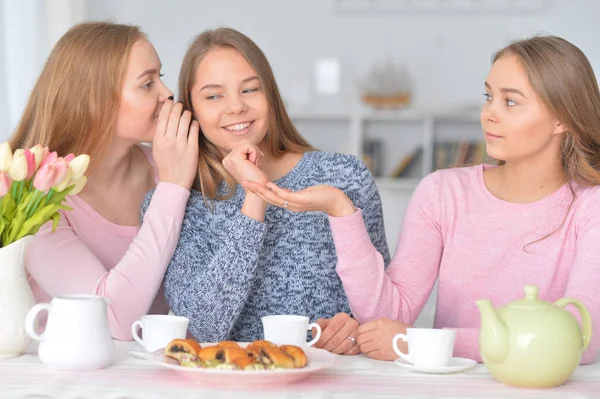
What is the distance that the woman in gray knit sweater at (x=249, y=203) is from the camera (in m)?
1.87

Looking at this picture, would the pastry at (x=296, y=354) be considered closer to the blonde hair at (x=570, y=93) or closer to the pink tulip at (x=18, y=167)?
the pink tulip at (x=18, y=167)

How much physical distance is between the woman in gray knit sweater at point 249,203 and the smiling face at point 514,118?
1.17ft

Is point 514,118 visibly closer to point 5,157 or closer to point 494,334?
point 494,334

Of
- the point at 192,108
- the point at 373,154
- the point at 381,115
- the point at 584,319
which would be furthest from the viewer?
the point at 373,154

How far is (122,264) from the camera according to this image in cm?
186

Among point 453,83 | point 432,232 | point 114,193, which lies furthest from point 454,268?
point 453,83

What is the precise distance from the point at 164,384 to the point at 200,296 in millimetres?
512

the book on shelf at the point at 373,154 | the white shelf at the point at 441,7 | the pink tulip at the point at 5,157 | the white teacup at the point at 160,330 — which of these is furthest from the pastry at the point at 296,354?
the white shelf at the point at 441,7

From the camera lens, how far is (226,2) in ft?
18.4

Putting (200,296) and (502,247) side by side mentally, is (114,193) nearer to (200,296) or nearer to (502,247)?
(200,296)

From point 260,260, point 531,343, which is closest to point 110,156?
point 260,260

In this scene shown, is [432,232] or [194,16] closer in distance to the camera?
[432,232]

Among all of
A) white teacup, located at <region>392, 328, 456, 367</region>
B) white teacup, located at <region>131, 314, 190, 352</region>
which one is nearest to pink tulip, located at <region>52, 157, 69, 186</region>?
white teacup, located at <region>131, 314, 190, 352</region>

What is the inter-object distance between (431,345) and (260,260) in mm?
651
